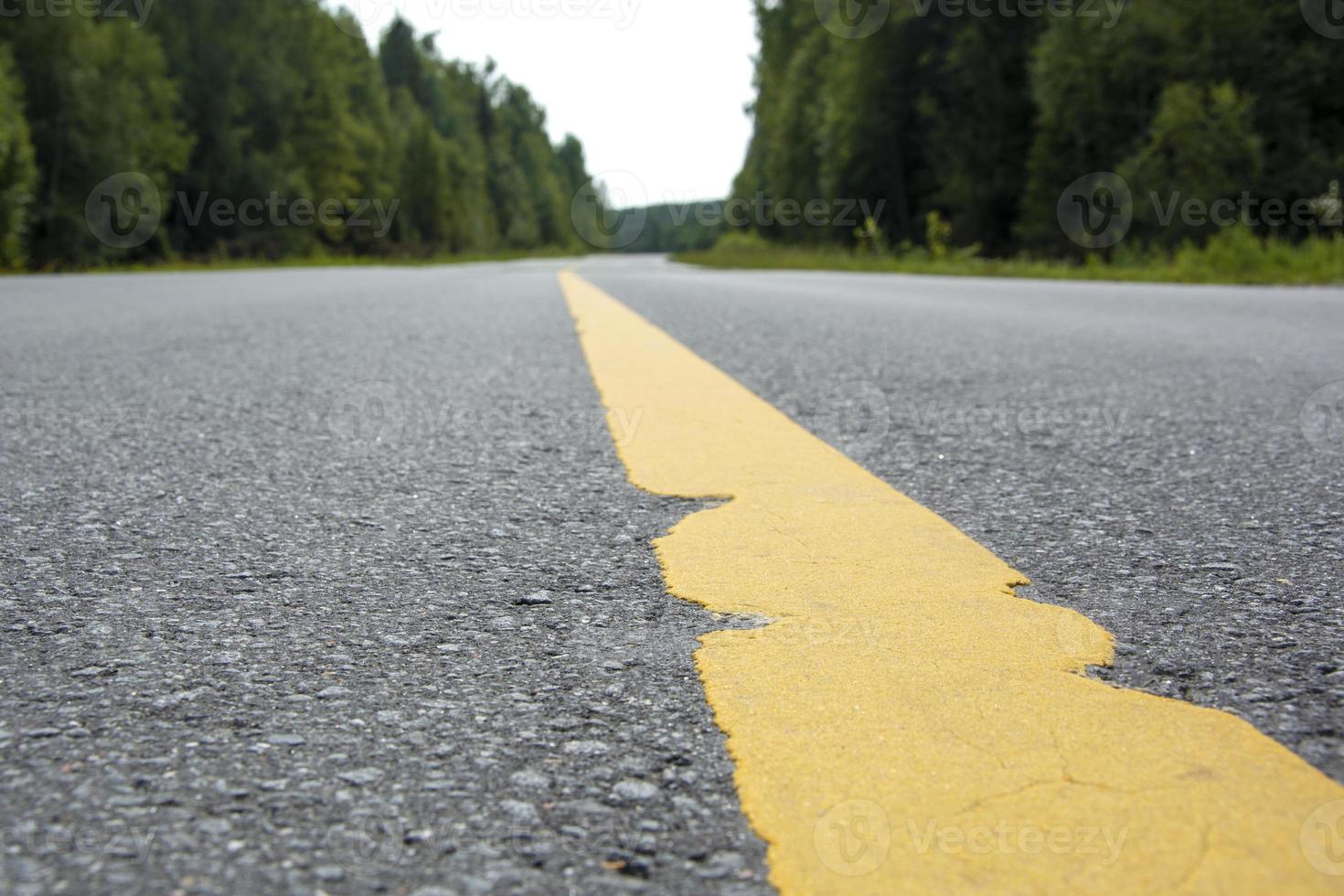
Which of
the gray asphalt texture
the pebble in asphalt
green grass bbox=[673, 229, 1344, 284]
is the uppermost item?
green grass bbox=[673, 229, 1344, 284]

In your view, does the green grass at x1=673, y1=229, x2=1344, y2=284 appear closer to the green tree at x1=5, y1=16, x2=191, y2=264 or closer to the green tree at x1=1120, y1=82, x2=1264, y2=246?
the green tree at x1=1120, y1=82, x2=1264, y2=246

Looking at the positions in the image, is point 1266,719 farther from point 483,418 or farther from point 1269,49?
point 1269,49

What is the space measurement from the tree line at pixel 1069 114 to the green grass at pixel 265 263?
15994 mm

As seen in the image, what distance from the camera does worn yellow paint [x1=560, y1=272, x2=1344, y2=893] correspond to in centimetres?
76

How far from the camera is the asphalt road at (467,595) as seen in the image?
83 centimetres

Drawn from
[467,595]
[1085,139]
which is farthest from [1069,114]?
[467,595]

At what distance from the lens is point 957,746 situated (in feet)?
3.07

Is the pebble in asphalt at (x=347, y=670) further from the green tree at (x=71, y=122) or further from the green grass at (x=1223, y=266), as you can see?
the green tree at (x=71, y=122)

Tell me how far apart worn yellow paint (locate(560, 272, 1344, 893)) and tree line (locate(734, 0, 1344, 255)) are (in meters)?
19.5

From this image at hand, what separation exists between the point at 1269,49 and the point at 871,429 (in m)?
23.1

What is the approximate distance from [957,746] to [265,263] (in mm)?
31233

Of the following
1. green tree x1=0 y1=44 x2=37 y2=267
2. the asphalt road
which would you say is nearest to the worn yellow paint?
the asphalt road

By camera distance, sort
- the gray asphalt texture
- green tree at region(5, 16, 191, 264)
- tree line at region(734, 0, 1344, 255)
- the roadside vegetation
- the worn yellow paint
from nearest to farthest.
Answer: the worn yellow paint → the gray asphalt texture → the roadside vegetation → tree line at region(734, 0, 1344, 255) → green tree at region(5, 16, 191, 264)

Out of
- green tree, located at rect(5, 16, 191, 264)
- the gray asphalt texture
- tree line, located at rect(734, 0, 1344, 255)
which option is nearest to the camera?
the gray asphalt texture
